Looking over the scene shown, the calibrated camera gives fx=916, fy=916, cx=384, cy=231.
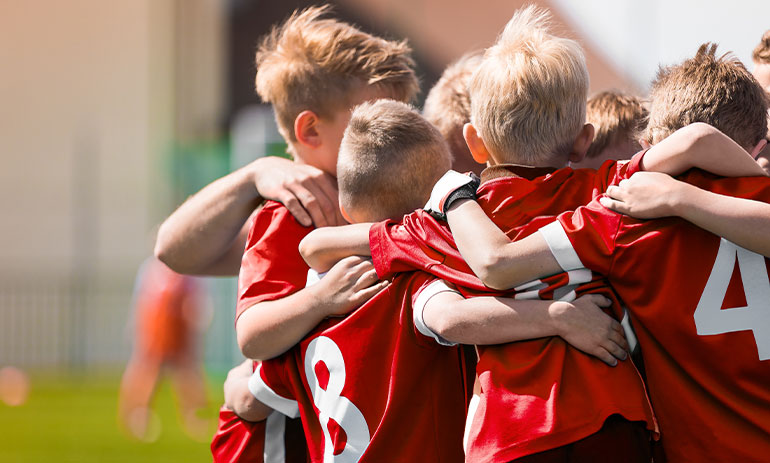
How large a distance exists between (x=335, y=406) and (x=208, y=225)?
851 mm

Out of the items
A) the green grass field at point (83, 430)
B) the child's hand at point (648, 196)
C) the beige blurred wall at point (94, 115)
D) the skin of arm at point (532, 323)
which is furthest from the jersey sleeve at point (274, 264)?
the beige blurred wall at point (94, 115)

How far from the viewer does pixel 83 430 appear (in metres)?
10.4

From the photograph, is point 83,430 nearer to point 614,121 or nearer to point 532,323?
point 614,121

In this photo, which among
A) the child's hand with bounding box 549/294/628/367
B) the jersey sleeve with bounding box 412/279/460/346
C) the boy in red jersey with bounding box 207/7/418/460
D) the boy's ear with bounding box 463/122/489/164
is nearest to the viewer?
the child's hand with bounding box 549/294/628/367

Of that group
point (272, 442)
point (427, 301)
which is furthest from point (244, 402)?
point (427, 301)

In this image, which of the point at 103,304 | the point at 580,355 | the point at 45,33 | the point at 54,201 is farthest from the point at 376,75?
the point at 45,33

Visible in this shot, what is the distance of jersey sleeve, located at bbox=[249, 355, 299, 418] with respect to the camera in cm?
240

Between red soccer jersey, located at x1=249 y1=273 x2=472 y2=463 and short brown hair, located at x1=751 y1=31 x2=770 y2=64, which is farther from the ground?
short brown hair, located at x1=751 y1=31 x2=770 y2=64

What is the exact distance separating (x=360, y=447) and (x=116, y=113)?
20.5 metres

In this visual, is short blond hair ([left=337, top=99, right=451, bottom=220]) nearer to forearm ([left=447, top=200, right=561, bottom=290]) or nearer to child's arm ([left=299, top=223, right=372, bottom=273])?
child's arm ([left=299, top=223, right=372, bottom=273])

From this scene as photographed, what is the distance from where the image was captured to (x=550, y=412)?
72.7 inches

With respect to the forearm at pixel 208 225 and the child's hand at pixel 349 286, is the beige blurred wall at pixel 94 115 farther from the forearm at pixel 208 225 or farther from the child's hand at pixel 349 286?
the child's hand at pixel 349 286

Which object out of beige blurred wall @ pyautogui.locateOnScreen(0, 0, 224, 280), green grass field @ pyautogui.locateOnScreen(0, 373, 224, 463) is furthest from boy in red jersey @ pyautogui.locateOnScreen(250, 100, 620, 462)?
beige blurred wall @ pyautogui.locateOnScreen(0, 0, 224, 280)

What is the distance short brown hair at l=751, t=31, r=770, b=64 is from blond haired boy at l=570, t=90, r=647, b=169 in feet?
1.09
